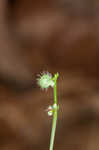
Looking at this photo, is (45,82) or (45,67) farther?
(45,67)

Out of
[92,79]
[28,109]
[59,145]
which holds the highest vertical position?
[92,79]

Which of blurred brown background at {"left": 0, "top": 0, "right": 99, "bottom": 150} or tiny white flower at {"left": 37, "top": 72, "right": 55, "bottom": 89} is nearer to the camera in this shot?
tiny white flower at {"left": 37, "top": 72, "right": 55, "bottom": 89}

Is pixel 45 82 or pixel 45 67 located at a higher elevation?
pixel 45 67

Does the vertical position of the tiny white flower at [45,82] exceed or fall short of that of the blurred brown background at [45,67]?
it falls short

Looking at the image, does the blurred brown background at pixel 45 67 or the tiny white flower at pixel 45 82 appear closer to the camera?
the tiny white flower at pixel 45 82

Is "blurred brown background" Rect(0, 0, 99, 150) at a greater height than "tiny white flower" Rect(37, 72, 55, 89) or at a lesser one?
greater

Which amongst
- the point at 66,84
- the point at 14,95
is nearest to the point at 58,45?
the point at 66,84

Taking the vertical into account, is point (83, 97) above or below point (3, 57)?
below

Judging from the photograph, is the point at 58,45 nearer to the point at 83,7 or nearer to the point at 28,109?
the point at 83,7
